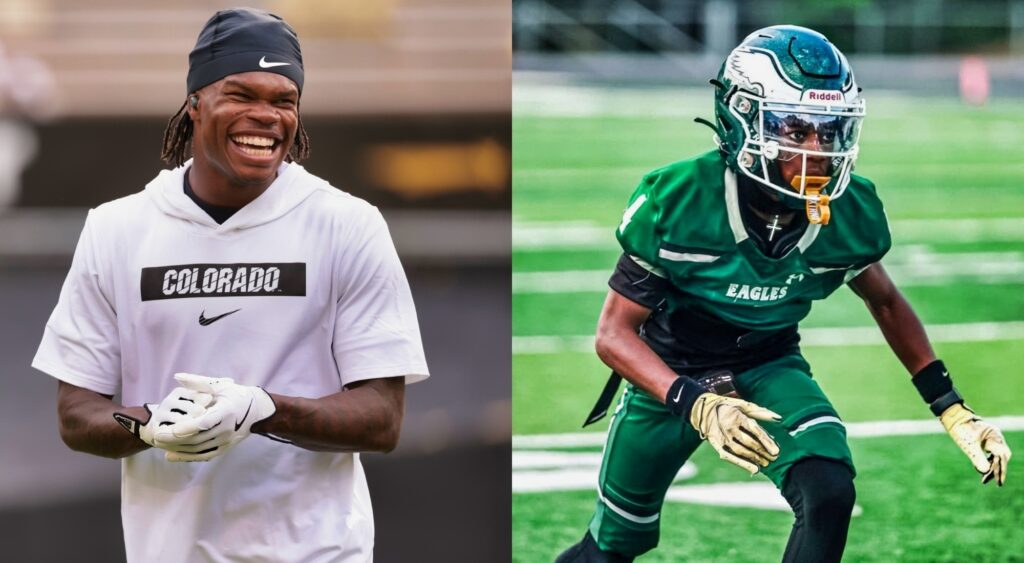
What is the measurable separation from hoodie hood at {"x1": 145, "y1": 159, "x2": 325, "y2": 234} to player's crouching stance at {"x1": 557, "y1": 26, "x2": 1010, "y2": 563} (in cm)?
69

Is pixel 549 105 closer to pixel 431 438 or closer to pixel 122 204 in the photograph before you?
pixel 431 438

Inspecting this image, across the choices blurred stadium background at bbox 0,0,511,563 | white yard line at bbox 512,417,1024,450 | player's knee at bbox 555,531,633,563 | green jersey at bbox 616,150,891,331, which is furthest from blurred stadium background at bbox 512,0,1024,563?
green jersey at bbox 616,150,891,331

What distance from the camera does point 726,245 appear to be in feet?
8.91

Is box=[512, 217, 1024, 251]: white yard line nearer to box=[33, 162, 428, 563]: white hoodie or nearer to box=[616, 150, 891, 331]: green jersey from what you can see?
box=[616, 150, 891, 331]: green jersey

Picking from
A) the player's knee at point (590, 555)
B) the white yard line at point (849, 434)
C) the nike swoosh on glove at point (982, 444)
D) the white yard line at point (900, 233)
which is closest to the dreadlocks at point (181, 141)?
the player's knee at point (590, 555)

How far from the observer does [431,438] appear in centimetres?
387

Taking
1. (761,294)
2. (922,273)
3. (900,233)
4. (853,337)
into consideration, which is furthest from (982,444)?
(900,233)

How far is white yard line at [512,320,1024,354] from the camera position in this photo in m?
5.61

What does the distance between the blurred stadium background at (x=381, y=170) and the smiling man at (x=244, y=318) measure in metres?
0.99

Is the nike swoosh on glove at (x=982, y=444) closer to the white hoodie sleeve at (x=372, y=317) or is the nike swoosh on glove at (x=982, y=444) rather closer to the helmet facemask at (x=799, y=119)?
the helmet facemask at (x=799, y=119)

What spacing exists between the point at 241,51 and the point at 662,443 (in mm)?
1157

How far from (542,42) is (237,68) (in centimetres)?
949

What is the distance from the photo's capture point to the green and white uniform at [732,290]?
2697mm

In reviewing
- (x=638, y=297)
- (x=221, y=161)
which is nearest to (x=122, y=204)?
(x=221, y=161)
